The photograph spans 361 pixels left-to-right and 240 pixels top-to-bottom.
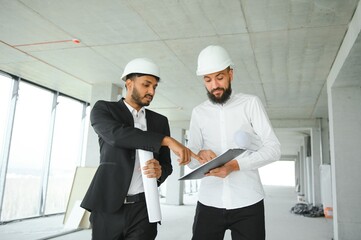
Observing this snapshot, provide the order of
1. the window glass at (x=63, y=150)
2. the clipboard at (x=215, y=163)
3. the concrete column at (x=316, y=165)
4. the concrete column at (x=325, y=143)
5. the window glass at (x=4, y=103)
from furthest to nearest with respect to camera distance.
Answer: the concrete column at (x=316, y=165)
the concrete column at (x=325, y=143)
the window glass at (x=63, y=150)
the window glass at (x=4, y=103)
the clipboard at (x=215, y=163)

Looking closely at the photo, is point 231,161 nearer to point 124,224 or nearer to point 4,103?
point 124,224

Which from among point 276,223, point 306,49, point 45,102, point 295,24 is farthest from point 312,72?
point 45,102

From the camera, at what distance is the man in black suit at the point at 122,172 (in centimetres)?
142

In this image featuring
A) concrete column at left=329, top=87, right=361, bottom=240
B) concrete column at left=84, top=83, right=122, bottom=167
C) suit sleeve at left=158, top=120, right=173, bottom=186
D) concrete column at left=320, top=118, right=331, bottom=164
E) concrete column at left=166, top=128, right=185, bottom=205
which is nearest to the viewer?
suit sleeve at left=158, top=120, right=173, bottom=186

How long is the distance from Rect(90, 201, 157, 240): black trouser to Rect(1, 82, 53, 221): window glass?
20.6 feet

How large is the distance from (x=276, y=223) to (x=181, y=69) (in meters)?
4.21

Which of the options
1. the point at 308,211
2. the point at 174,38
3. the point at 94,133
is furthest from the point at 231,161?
the point at 308,211

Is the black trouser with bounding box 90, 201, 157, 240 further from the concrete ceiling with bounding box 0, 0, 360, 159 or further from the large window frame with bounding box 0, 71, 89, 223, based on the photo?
the large window frame with bounding box 0, 71, 89, 223

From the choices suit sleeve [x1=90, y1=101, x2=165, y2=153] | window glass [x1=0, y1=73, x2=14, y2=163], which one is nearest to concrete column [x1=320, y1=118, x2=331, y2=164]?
window glass [x1=0, y1=73, x2=14, y2=163]

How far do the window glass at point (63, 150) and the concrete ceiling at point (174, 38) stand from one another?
1.50 m

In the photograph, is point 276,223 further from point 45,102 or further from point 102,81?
point 45,102

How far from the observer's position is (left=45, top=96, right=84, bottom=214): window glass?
8.25 m

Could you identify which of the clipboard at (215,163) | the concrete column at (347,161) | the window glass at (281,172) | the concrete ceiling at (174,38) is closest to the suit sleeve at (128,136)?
the clipboard at (215,163)

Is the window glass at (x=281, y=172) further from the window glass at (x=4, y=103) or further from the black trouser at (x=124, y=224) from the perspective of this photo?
the black trouser at (x=124, y=224)
